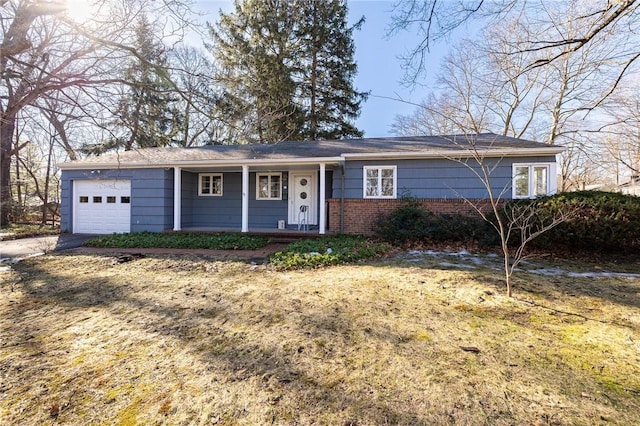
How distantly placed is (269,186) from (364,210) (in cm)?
405

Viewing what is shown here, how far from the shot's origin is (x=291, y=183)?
11.3 meters

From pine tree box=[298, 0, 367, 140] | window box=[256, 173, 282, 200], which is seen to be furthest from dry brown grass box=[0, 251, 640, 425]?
pine tree box=[298, 0, 367, 140]

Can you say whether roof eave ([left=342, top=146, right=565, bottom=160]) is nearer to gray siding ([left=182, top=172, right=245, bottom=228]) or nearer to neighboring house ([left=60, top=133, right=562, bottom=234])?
neighboring house ([left=60, top=133, right=562, bottom=234])

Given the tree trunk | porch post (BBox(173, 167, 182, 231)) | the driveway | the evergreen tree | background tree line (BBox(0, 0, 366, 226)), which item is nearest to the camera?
background tree line (BBox(0, 0, 366, 226))

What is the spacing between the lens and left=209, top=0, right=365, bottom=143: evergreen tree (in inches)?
662

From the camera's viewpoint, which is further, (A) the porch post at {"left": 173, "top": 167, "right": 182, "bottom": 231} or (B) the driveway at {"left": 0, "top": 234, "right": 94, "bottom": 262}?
(A) the porch post at {"left": 173, "top": 167, "right": 182, "bottom": 231}

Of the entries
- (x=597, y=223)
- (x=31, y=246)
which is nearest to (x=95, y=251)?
(x=31, y=246)

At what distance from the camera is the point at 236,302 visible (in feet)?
13.0

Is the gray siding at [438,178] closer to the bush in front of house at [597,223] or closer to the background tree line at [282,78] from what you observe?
the background tree line at [282,78]

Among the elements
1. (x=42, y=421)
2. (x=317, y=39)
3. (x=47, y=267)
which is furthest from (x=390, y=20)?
(x=317, y=39)

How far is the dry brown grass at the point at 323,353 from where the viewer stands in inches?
74.9

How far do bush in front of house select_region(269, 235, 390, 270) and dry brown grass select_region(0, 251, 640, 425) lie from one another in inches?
54.7

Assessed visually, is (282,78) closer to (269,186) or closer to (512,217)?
(269,186)

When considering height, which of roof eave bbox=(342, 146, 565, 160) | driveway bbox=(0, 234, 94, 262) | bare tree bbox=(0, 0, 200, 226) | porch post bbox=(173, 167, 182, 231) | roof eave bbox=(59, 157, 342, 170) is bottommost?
driveway bbox=(0, 234, 94, 262)
